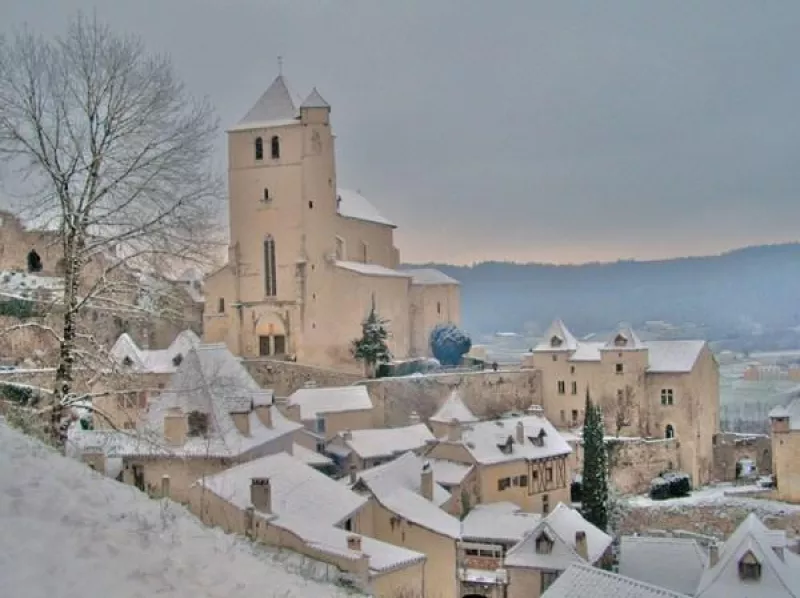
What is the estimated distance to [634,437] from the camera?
3697 cm

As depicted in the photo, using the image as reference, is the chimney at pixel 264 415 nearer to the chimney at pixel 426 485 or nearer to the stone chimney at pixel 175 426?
the stone chimney at pixel 175 426

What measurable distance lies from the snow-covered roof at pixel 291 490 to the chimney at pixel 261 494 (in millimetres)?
146

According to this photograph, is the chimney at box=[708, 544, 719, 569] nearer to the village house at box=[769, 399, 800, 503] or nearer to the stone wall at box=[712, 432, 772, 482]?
the village house at box=[769, 399, 800, 503]

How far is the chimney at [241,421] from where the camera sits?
69.3ft

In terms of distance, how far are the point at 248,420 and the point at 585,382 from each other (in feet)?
66.3

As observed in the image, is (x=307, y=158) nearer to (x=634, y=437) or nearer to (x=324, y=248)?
(x=324, y=248)

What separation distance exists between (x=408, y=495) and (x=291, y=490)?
672 cm

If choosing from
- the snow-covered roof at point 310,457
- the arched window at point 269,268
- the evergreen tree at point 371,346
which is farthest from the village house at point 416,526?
the arched window at point 269,268

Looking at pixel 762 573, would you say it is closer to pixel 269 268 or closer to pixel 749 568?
pixel 749 568

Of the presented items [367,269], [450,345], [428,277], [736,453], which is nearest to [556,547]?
[736,453]

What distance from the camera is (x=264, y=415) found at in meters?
22.7

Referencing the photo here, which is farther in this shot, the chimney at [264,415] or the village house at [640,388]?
the village house at [640,388]

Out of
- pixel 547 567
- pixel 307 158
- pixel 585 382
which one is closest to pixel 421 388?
pixel 585 382

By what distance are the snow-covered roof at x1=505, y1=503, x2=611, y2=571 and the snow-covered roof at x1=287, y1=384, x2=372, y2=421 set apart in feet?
32.4
